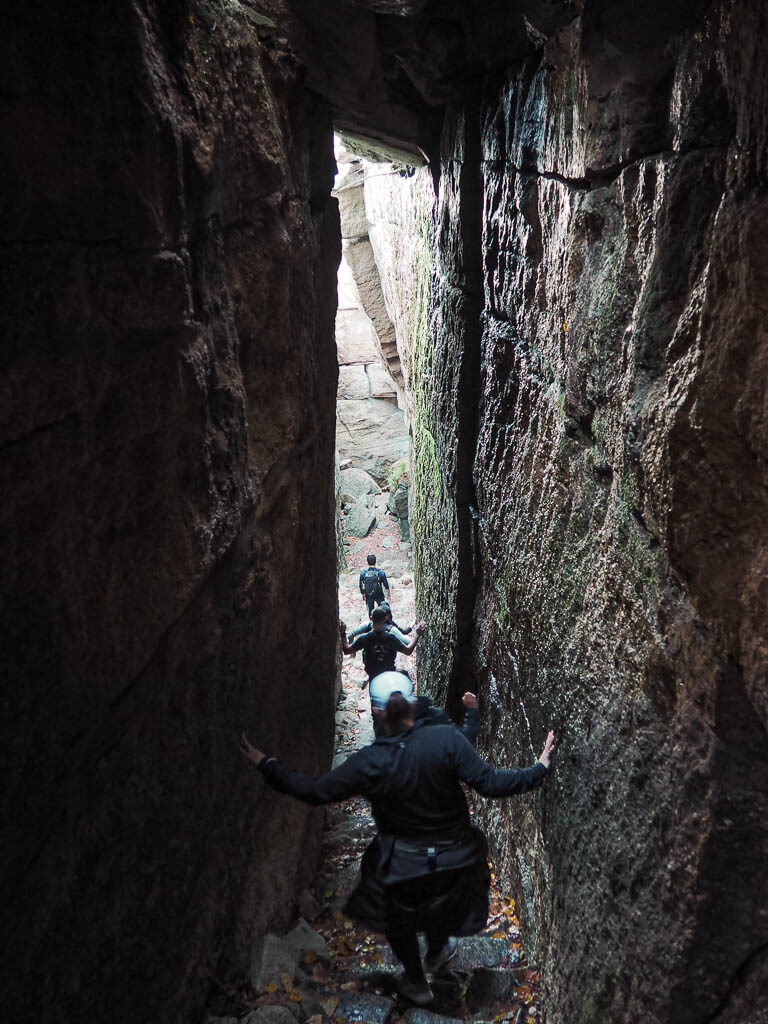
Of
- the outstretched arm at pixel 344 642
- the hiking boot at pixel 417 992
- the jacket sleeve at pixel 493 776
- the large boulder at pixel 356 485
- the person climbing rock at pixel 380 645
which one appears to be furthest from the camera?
the large boulder at pixel 356 485

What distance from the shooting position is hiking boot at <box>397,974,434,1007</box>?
13.8ft

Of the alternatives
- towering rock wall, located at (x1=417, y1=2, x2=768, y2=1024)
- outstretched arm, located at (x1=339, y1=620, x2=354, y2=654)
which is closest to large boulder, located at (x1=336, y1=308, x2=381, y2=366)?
outstretched arm, located at (x1=339, y1=620, x2=354, y2=654)

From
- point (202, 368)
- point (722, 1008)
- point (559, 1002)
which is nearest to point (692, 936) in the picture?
point (722, 1008)

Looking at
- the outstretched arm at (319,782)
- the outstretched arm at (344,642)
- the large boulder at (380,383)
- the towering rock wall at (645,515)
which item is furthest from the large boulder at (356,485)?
the outstretched arm at (319,782)

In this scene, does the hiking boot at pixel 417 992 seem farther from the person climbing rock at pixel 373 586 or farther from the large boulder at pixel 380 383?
the large boulder at pixel 380 383

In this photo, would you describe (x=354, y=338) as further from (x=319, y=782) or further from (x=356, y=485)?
(x=319, y=782)

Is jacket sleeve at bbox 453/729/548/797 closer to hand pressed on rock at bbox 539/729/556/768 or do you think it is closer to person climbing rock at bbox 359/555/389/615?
hand pressed on rock at bbox 539/729/556/768

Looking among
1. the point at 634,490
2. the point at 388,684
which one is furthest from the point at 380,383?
the point at 634,490

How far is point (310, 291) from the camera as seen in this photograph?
18.4ft

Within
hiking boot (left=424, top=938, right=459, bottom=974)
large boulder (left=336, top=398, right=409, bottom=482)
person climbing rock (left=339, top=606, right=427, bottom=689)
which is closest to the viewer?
hiking boot (left=424, top=938, right=459, bottom=974)

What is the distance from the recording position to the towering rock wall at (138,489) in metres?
2.28

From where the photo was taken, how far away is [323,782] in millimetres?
3902

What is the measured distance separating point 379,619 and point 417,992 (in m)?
3.75

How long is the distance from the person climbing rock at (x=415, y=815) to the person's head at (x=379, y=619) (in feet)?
11.4
